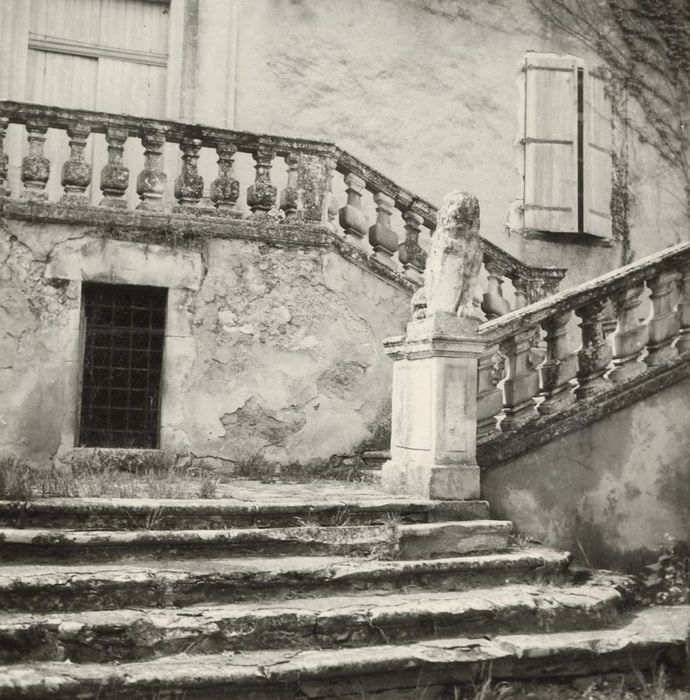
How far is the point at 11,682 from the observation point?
12.3ft

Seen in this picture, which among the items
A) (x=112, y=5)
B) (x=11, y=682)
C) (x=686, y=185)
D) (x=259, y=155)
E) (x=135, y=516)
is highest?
(x=112, y=5)

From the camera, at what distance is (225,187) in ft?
26.1

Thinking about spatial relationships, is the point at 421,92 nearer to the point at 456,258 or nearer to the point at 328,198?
the point at 328,198

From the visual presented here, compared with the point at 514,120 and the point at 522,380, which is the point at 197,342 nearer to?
the point at 522,380

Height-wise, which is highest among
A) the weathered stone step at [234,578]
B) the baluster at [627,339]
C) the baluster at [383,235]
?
the baluster at [383,235]

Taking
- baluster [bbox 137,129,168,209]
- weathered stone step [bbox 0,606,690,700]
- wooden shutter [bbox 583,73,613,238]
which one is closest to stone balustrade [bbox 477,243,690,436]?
weathered stone step [bbox 0,606,690,700]

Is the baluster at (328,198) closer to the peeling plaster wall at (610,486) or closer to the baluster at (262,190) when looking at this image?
the baluster at (262,190)

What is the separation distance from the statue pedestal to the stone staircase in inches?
8.1

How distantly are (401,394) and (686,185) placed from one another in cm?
768

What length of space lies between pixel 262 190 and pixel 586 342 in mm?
3124

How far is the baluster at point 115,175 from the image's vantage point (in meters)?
7.70

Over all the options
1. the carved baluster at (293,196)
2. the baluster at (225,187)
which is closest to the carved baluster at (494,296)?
the carved baluster at (293,196)

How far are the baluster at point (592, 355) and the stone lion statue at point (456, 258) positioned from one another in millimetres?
898

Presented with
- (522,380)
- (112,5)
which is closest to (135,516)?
(522,380)
